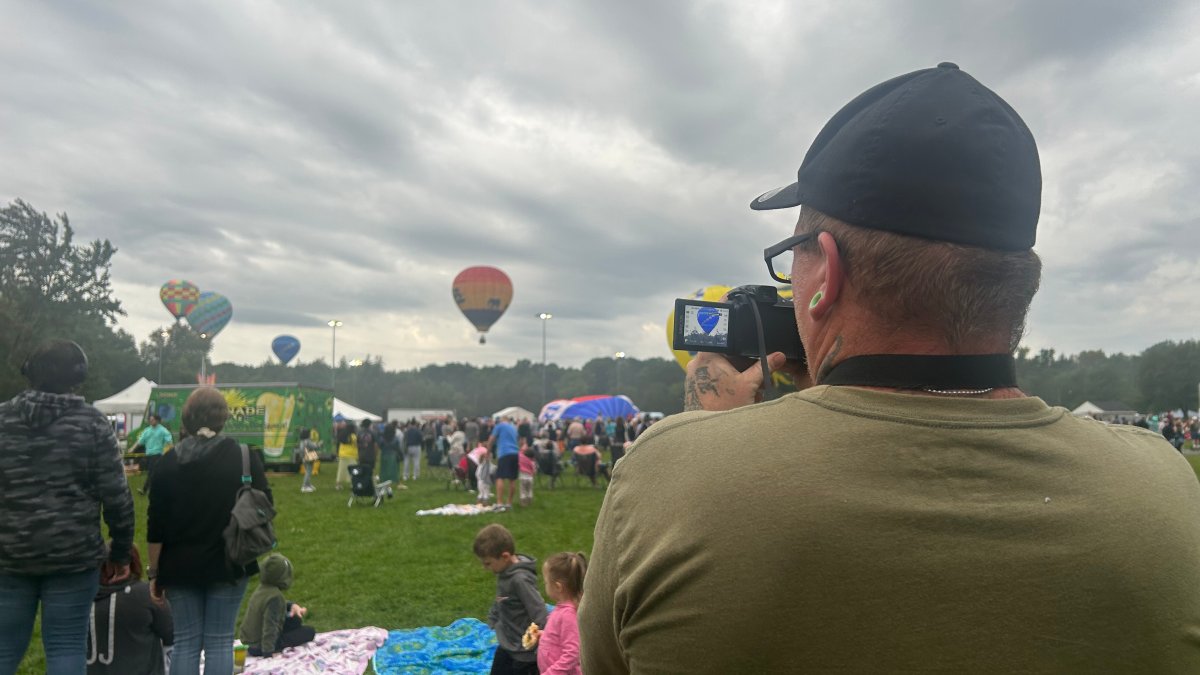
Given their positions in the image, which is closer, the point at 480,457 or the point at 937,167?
the point at 937,167

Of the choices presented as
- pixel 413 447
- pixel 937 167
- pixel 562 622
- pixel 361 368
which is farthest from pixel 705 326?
pixel 361 368

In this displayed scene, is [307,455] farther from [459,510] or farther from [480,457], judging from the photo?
[459,510]

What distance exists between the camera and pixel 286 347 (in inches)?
1913

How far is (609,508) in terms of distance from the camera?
0.90m

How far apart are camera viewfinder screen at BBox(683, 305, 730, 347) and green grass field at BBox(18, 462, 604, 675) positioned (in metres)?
6.14

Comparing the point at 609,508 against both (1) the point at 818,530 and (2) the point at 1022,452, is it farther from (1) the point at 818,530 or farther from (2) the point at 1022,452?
(2) the point at 1022,452

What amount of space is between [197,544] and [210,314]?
4210cm

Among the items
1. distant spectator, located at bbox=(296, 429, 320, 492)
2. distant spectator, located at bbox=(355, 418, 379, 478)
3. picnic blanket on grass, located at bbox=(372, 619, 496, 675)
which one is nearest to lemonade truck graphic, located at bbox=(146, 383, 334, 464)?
distant spectator, located at bbox=(296, 429, 320, 492)

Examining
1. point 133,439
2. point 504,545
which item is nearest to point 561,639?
point 504,545

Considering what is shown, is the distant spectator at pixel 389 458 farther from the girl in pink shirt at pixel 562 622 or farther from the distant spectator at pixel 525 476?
the girl in pink shirt at pixel 562 622

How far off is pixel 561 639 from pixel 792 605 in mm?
Result: 3448

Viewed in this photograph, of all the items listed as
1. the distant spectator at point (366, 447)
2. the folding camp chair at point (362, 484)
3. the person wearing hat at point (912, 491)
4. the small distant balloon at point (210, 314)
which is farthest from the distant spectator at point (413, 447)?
the small distant balloon at point (210, 314)

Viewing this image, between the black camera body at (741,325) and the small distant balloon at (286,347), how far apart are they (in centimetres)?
5108

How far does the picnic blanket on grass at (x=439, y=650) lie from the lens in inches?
230
